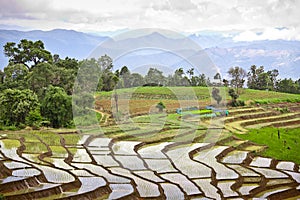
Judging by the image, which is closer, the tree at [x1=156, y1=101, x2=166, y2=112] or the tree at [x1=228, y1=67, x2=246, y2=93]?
the tree at [x1=156, y1=101, x2=166, y2=112]

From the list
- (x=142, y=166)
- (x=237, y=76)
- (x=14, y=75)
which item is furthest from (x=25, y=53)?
(x=142, y=166)

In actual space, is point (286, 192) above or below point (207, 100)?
below

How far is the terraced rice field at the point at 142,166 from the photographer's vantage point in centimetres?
1315

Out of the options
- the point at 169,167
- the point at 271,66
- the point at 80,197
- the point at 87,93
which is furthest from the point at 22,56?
the point at 271,66

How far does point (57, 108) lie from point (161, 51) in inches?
439

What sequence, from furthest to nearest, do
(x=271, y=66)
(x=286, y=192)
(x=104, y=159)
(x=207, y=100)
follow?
(x=271, y=66)
(x=207, y=100)
(x=104, y=159)
(x=286, y=192)

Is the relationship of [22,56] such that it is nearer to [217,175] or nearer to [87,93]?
[87,93]

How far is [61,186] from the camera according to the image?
12.9 meters

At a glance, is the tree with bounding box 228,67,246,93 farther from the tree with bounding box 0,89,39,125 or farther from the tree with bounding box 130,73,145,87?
the tree with bounding box 0,89,39,125

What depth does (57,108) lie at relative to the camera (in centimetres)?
2641

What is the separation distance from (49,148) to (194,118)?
11.5 meters

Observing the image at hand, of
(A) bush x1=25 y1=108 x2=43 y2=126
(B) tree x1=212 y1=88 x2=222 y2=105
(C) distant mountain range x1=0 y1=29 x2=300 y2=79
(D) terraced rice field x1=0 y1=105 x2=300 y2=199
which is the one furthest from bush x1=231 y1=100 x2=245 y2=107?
(A) bush x1=25 y1=108 x2=43 y2=126

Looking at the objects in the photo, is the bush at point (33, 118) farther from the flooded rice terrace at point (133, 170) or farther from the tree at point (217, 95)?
the tree at point (217, 95)

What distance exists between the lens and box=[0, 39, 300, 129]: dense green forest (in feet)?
81.3
